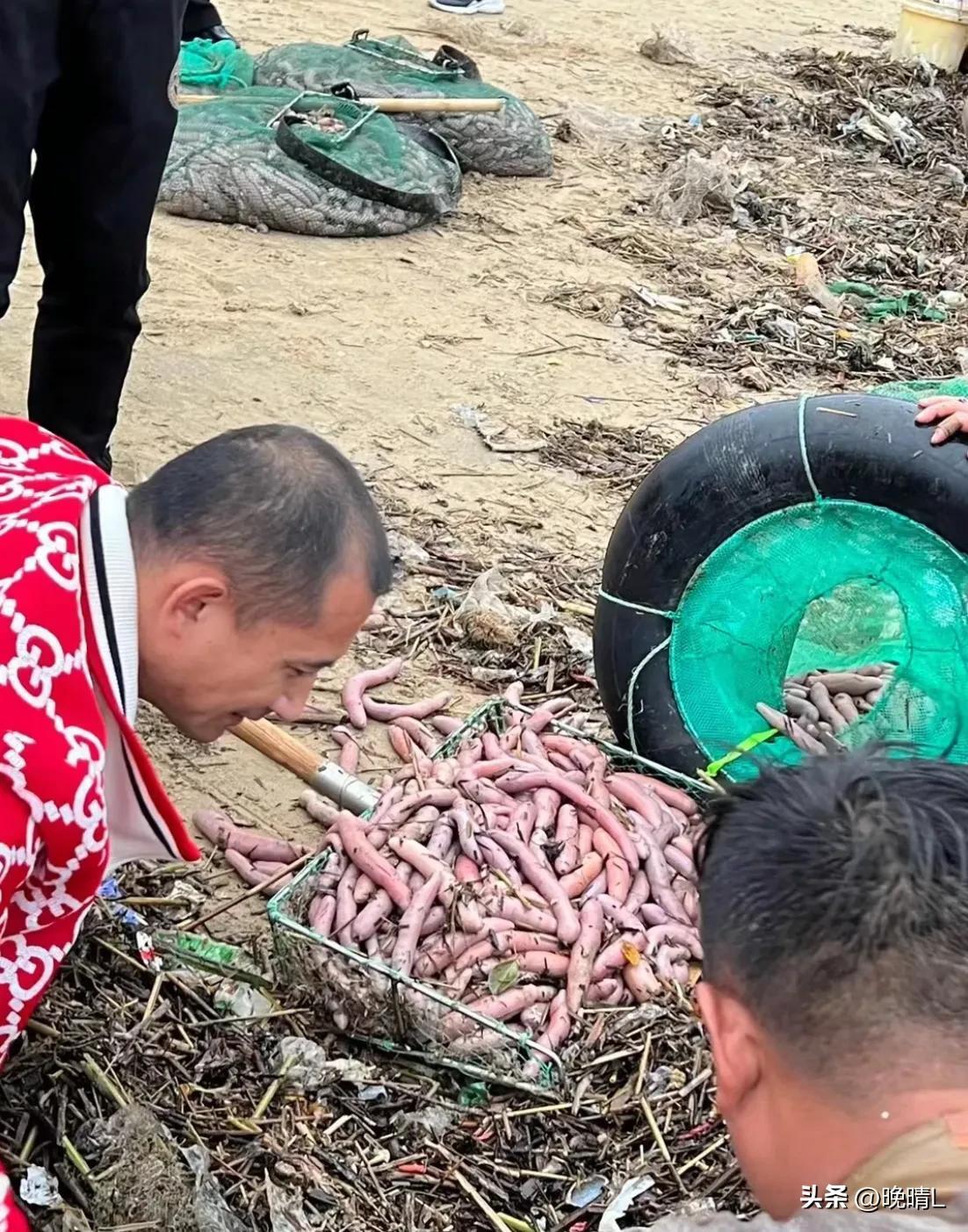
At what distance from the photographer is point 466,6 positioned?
37.3 ft

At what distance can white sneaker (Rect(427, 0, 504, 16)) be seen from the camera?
11297 millimetres

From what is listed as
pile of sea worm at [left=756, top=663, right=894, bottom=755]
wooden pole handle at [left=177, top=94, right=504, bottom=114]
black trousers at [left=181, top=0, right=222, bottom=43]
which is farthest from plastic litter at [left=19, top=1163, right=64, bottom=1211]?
black trousers at [left=181, top=0, right=222, bottom=43]

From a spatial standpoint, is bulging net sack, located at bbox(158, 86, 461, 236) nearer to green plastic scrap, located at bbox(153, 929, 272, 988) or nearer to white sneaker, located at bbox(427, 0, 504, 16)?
white sneaker, located at bbox(427, 0, 504, 16)

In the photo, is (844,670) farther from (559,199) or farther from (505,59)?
(505,59)

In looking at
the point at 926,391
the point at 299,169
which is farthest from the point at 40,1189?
the point at 299,169

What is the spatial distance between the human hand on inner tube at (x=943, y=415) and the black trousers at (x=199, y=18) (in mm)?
5854

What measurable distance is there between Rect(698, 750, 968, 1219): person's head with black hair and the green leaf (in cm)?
133

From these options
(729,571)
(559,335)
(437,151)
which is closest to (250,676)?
(729,571)

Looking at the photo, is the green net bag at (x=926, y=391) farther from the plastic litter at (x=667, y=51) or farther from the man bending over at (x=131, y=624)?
the plastic litter at (x=667, y=51)

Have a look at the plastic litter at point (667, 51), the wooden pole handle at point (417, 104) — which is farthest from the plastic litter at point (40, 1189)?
the plastic litter at point (667, 51)

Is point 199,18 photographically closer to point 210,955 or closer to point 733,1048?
point 210,955

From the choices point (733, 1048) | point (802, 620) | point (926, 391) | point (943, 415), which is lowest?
point (802, 620)

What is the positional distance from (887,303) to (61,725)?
6.47 metres

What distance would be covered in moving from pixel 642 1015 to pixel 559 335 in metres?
4.25
